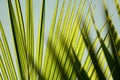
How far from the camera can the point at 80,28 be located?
0.31 meters

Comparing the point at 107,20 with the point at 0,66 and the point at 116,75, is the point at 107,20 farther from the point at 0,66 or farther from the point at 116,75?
the point at 0,66

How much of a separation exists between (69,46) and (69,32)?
0.03 metres

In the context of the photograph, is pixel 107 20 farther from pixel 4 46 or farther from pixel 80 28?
pixel 4 46

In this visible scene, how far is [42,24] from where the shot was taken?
28 cm

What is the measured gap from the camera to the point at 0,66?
35 cm

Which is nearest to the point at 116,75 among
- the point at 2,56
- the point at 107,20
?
the point at 107,20

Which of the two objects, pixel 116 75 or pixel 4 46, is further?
pixel 4 46

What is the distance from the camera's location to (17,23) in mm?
277

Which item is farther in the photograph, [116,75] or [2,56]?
[2,56]

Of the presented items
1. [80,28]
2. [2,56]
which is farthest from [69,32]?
[2,56]

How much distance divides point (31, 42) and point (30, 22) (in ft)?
0.10

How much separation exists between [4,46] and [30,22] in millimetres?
89

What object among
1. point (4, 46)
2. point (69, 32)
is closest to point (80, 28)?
point (69, 32)

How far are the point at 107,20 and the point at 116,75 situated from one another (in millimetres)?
77
